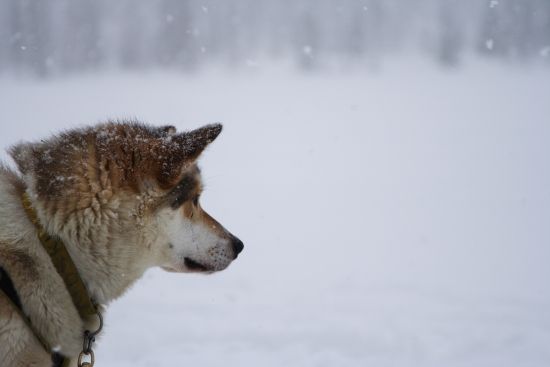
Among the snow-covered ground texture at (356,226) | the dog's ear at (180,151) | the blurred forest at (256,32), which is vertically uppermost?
the dog's ear at (180,151)

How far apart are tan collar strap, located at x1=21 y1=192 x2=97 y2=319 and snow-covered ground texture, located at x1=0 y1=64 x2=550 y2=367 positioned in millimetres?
2506

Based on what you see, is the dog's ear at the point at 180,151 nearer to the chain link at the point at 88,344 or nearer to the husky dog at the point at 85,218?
the husky dog at the point at 85,218

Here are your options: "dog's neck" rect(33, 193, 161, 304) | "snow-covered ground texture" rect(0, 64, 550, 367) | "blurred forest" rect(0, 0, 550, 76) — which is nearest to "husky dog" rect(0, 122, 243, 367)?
"dog's neck" rect(33, 193, 161, 304)

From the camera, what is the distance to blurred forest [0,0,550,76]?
31.1 metres

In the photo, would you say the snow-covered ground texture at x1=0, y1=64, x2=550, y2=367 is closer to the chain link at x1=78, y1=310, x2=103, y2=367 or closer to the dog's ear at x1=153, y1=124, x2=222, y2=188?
the chain link at x1=78, y1=310, x2=103, y2=367

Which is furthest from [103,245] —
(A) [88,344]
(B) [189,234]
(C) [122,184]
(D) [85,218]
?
(B) [189,234]

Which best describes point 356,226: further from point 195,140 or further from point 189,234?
point 195,140

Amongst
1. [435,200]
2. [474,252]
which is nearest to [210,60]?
[435,200]

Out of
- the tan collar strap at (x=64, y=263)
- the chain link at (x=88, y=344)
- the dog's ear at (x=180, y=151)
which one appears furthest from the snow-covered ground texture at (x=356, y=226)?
the dog's ear at (x=180, y=151)

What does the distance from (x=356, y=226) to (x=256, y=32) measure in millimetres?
27883

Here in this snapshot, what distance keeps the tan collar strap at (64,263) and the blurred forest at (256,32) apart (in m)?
30.5

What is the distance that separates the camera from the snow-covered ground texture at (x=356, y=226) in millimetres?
4699

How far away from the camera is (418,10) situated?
34.2 meters

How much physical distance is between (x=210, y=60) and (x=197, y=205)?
32.0 m
